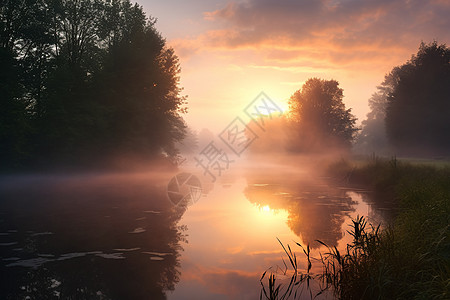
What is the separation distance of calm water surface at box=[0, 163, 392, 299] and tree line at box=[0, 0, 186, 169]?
14.1m

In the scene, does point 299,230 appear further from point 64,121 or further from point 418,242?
point 64,121

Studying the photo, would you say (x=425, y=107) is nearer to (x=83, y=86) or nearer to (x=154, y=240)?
(x=83, y=86)

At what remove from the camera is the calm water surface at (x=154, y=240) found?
7492mm

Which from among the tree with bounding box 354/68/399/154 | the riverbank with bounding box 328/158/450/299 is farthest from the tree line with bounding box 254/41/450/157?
the riverbank with bounding box 328/158/450/299

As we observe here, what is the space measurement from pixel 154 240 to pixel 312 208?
869 cm

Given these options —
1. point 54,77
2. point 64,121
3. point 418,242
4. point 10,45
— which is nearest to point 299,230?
point 418,242

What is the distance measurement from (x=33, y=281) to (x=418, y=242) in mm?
7924

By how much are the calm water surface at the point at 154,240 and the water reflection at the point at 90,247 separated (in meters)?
0.02

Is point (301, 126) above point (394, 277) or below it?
above

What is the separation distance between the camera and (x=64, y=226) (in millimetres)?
13297

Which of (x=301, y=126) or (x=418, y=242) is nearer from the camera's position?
(x=418, y=242)

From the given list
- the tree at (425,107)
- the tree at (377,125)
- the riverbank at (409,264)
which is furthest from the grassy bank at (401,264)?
the tree at (377,125)

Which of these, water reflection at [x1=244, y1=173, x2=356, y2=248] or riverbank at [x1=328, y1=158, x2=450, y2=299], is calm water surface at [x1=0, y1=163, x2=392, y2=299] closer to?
water reflection at [x1=244, y1=173, x2=356, y2=248]

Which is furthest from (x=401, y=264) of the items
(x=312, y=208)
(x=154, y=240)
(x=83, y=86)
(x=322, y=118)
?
(x=322, y=118)
